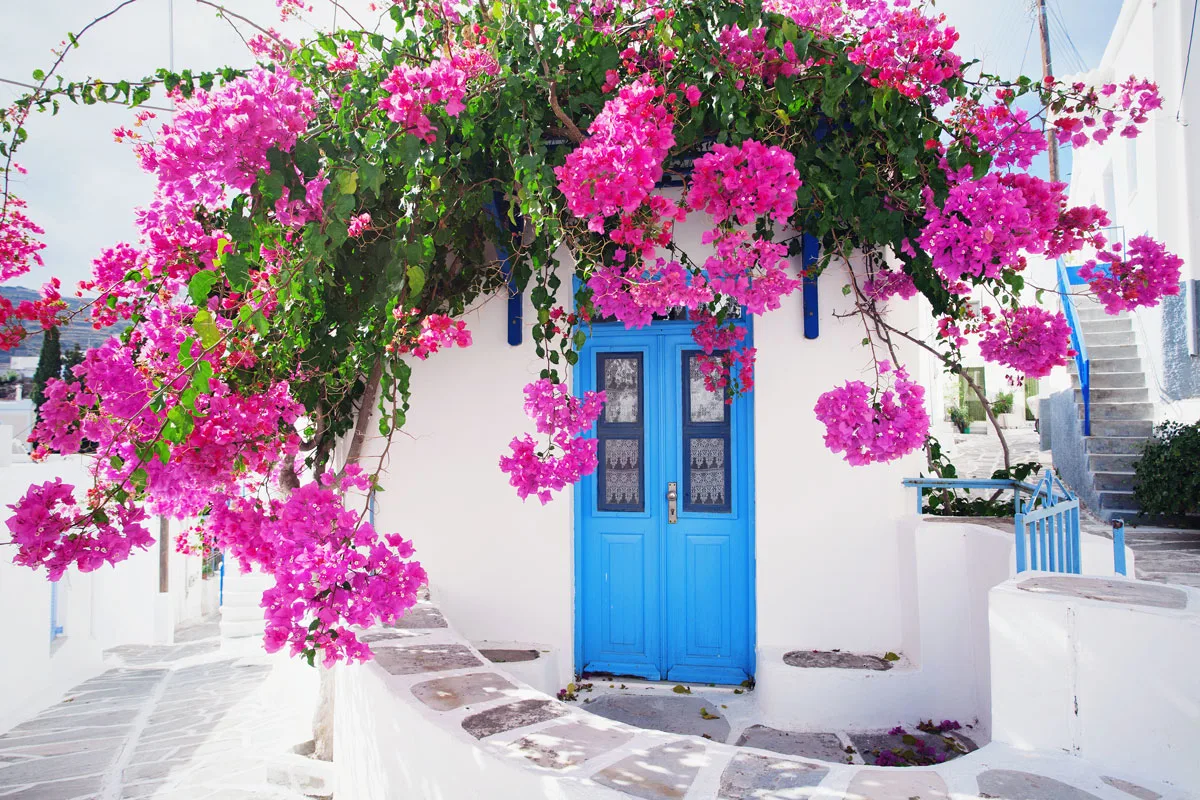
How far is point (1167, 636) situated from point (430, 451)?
11.8 feet

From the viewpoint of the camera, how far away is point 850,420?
273 cm

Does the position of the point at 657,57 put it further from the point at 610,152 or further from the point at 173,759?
the point at 173,759

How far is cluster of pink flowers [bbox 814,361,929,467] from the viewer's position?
269 cm

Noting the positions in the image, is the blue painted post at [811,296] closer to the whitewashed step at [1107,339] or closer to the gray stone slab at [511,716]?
the gray stone slab at [511,716]

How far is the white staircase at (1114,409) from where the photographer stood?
661cm

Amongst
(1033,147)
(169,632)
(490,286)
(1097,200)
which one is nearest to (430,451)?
(490,286)

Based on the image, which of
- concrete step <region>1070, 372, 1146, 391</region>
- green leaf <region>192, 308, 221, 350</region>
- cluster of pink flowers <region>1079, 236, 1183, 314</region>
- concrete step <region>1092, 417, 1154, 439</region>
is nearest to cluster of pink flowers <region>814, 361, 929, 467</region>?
cluster of pink flowers <region>1079, 236, 1183, 314</region>

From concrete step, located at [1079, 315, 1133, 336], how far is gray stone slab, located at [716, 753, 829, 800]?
8668 mm

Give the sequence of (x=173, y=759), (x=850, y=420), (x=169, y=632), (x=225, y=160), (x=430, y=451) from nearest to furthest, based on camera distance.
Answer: (x=225, y=160)
(x=850, y=420)
(x=430, y=451)
(x=173, y=759)
(x=169, y=632)

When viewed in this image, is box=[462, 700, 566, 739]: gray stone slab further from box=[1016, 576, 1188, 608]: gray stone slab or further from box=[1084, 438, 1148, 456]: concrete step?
box=[1084, 438, 1148, 456]: concrete step

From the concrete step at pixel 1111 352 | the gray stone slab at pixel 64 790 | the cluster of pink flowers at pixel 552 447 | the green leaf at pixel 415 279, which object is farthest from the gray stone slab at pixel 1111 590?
the concrete step at pixel 1111 352

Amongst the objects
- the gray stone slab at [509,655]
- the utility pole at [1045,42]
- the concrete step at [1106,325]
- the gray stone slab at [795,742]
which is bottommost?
the gray stone slab at [795,742]

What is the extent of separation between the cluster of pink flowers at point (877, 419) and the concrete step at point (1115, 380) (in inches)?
250

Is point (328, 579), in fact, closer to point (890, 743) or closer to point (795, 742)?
point (795, 742)
